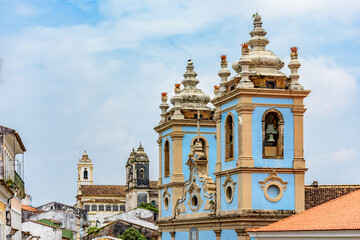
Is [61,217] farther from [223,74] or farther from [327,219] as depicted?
[327,219]

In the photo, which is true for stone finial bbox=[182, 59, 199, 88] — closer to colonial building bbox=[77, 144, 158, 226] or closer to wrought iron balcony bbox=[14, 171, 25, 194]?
wrought iron balcony bbox=[14, 171, 25, 194]

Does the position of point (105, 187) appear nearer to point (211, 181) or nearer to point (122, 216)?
point (122, 216)

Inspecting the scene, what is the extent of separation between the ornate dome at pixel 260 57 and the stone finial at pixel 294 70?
0.38m

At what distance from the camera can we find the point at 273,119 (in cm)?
2777

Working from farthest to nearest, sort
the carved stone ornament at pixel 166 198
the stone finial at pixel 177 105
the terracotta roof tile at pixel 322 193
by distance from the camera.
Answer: the carved stone ornament at pixel 166 198, the stone finial at pixel 177 105, the terracotta roof tile at pixel 322 193

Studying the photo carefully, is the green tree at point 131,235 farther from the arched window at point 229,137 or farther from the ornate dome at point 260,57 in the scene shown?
the ornate dome at point 260,57

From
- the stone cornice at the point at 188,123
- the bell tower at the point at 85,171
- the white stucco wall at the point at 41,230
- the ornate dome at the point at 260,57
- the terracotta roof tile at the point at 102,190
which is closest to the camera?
the ornate dome at the point at 260,57

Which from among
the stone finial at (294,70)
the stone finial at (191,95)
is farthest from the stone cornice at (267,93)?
the stone finial at (191,95)

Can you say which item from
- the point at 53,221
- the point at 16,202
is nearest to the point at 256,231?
the point at 16,202

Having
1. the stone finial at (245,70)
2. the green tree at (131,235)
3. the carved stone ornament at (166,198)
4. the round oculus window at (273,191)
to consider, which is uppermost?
the stone finial at (245,70)

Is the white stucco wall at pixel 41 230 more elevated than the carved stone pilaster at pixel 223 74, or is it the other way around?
the carved stone pilaster at pixel 223 74

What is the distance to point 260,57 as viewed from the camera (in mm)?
28109

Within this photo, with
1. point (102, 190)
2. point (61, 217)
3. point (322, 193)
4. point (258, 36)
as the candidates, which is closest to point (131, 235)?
point (61, 217)

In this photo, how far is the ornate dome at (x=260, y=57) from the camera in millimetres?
27969
